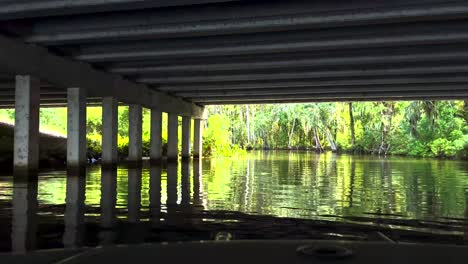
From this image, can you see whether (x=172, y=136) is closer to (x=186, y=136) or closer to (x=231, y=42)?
(x=186, y=136)

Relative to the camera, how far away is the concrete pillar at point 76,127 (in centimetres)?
2131

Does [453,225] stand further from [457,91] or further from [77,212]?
[457,91]

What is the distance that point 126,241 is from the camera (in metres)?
6.55

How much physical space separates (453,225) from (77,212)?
23.0 feet

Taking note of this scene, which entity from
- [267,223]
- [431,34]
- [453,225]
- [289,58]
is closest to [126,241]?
[267,223]

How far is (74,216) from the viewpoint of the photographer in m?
8.91

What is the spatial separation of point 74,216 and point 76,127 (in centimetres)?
1334

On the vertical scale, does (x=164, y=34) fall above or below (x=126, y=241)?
above

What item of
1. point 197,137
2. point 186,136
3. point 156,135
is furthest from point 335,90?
point 197,137

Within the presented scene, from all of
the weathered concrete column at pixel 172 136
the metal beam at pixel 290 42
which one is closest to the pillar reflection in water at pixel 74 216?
the metal beam at pixel 290 42

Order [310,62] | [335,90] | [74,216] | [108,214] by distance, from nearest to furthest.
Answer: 1. [74,216]
2. [108,214]
3. [310,62]
4. [335,90]

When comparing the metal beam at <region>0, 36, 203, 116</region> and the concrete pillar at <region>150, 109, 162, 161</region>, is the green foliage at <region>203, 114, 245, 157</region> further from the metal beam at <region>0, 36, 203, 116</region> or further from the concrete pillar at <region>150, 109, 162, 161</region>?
the metal beam at <region>0, 36, 203, 116</region>

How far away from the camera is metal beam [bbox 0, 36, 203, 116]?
17.5 metres

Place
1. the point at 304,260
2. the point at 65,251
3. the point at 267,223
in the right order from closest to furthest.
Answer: the point at 304,260 < the point at 65,251 < the point at 267,223
